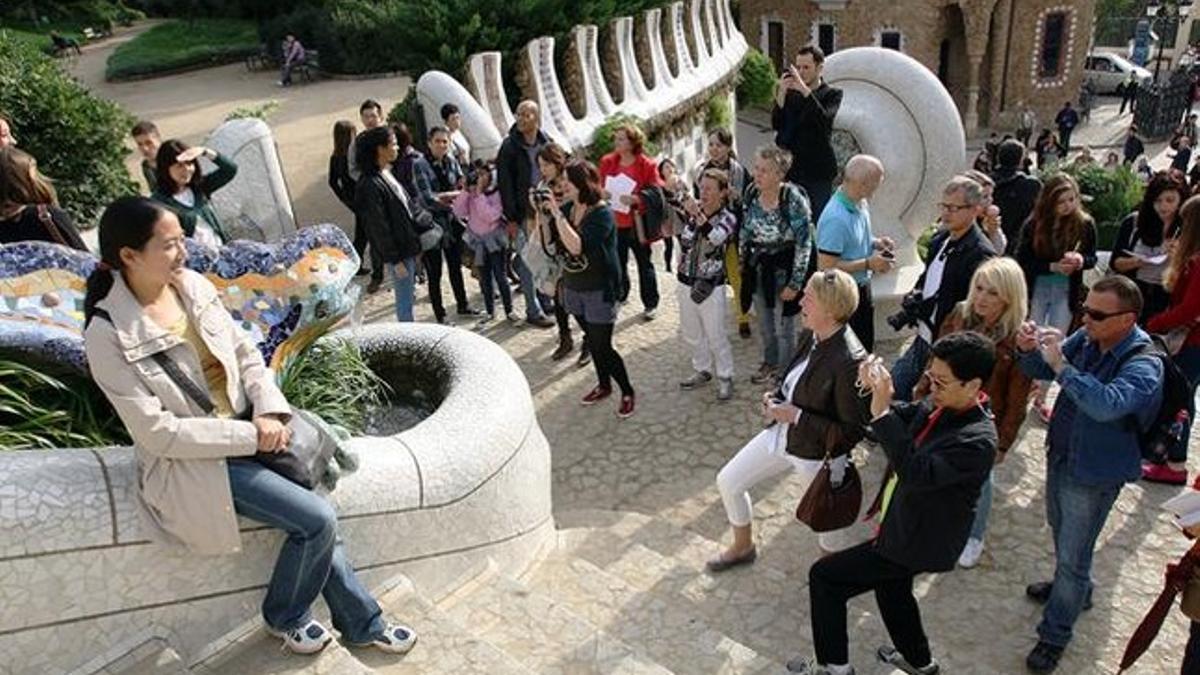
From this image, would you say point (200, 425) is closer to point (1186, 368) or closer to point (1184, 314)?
point (1184, 314)

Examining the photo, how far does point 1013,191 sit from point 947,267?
5.34 ft

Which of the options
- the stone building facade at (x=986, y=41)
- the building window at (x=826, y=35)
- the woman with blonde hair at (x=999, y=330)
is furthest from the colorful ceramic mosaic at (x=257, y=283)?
the building window at (x=826, y=35)

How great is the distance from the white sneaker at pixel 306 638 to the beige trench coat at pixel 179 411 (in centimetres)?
37

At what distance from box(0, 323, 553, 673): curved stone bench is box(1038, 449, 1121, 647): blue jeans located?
7.49 feet

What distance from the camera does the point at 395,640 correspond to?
3.55 m

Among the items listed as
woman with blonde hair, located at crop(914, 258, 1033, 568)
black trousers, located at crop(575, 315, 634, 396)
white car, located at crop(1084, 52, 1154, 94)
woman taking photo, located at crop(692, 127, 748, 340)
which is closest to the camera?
Answer: woman with blonde hair, located at crop(914, 258, 1033, 568)

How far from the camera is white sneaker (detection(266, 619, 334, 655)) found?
340 cm

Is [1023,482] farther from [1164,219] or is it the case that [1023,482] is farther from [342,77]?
[342,77]

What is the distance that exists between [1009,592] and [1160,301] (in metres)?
2.53

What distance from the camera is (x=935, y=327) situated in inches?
205

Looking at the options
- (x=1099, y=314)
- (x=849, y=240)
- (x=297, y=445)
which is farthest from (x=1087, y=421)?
(x=297, y=445)

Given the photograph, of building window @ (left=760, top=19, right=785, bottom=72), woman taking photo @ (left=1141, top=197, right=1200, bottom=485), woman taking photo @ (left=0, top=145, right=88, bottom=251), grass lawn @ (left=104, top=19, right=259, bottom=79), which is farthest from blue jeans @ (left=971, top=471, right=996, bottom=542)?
building window @ (left=760, top=19, right=785, bottom=72)

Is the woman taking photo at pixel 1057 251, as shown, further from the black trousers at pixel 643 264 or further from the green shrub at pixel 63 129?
the green shrub at pixel 63 129

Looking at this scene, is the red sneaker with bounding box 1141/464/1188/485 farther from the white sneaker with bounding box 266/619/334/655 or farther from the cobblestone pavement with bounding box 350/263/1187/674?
the white sneaker with bounding box 266/619/334/655
